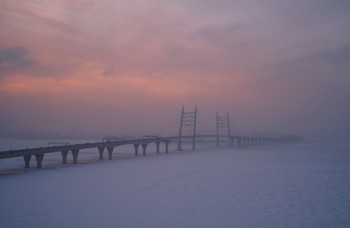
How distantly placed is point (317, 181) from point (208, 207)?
12.7m

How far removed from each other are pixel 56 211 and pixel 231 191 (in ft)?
32.9

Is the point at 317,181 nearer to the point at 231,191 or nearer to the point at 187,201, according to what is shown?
the point at 231,191

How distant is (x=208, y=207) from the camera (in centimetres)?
1683

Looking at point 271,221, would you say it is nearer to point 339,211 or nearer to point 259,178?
point 339,211

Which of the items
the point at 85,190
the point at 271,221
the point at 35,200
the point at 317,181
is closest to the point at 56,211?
the point at 35,200

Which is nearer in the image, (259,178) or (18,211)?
(18,211)

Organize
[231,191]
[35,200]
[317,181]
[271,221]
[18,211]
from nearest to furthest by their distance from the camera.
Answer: [271,221] < [18,211] < [35,200] < [231,191] < [317,181]

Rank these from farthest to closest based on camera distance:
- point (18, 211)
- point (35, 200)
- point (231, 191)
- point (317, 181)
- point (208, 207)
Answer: point (317, 181) → point (231, 191) → point (35, 200) → point (208, 207) → point (18, 211)

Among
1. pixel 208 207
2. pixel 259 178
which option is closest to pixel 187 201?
pixel 208 207

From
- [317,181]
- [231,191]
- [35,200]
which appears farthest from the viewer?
[317,181]

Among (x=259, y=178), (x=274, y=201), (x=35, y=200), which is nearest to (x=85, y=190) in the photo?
(x=35, y=200)

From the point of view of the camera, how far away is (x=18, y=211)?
1559 centimetres

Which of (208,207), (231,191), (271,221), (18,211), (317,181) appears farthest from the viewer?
(317,181)

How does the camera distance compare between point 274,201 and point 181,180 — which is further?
point 181,180
